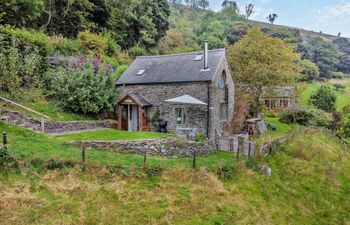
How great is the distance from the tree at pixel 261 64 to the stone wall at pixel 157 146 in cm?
1291

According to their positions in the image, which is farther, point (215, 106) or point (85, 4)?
point (85, 4)

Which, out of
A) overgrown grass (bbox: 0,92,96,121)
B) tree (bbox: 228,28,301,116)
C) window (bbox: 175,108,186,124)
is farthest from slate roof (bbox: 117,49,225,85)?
tree (bbox: 228,28,301,116)

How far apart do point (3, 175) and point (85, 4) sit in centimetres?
2824

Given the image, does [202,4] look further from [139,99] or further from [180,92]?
[180,92]

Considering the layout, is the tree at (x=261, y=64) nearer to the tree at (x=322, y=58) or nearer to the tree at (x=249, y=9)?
the tree at (x=322, y=58)

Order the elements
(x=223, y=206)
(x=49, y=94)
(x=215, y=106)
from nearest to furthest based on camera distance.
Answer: (x=223, y=206) < (x=215, y=106) < (x=49, y=94)

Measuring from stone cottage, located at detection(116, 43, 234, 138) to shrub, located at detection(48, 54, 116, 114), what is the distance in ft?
5.33

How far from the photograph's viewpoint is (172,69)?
2338cm

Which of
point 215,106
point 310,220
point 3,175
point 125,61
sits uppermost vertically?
point 125,61

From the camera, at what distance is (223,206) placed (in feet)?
41.5

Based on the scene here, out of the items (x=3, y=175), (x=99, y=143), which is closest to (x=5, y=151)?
(x=3, y=175)

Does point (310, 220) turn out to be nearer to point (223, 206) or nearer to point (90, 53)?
point (223, 206)

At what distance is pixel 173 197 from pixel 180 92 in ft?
35.7

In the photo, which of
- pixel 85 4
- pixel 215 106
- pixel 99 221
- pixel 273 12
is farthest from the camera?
pixel 273 12
